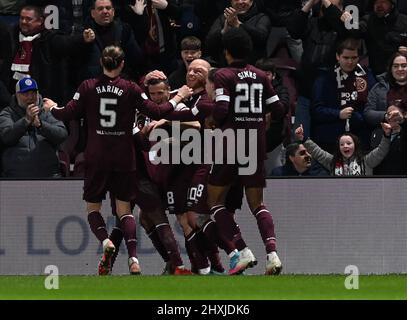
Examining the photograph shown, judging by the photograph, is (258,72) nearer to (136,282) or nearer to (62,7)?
(136,282)

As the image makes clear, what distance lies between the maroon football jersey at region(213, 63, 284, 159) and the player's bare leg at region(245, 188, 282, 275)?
40cm

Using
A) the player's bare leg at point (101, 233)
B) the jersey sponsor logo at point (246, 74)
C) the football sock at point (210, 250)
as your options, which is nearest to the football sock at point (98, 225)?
the player's bare leg at point (101, 233)

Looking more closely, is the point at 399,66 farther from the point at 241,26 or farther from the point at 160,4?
the point at 160,4

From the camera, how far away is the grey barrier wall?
16516 mm

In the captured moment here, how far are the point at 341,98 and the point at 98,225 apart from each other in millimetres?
3620

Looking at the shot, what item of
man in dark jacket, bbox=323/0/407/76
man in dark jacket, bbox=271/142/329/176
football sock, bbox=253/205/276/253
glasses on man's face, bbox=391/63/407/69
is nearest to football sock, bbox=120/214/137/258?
football sock, bbox=253/205/276/253

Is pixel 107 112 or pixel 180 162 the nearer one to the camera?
pixel 107 112

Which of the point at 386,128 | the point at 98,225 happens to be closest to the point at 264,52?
the point at 386,128

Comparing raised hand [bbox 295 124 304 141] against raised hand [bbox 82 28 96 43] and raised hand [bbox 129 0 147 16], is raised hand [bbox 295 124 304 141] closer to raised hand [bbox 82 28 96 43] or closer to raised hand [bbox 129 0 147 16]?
raised hand [bbox 129 0 147 16]

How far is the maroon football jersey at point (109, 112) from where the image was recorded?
1529cm

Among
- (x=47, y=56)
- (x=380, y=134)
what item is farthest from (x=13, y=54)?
(x=380, y=134)

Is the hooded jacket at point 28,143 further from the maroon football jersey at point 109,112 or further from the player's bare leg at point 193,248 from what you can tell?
the player's bare leg at point 193,248

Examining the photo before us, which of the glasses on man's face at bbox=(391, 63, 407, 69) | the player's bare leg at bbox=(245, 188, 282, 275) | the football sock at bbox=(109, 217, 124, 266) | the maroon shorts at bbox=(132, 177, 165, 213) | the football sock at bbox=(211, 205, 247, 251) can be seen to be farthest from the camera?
the glasses on man's face at bbox=(391, 63, 407, 69)

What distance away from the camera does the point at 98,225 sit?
50.6 ft
